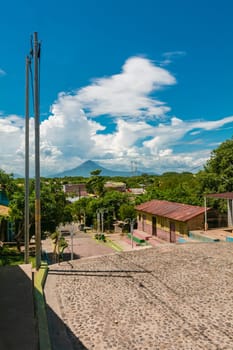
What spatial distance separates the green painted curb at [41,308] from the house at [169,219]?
487 inches

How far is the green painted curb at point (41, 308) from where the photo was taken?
5510 millimetres

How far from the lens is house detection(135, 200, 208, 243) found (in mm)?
20406

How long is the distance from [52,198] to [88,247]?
763 cm

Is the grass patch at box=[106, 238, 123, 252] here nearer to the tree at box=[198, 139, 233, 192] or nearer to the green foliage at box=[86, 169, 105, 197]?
the tree at box=[198, 139, 233, 192]

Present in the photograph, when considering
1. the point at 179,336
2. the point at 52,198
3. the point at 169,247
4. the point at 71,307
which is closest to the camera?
the point at 179,336

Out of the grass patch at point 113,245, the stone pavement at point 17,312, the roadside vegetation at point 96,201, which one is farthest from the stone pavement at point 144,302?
the grass patch at point 113,245

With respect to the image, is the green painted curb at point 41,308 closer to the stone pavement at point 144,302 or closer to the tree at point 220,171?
the stone pavement at point 144,302

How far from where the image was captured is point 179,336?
20.6ft

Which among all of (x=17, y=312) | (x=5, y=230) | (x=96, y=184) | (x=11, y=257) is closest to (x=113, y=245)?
(x=5, y=230)

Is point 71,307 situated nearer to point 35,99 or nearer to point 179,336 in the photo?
point 179,336

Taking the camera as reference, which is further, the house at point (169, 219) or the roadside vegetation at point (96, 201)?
the house at point (169, 219)

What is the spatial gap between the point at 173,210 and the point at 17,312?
57.7 ft

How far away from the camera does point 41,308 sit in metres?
7.05

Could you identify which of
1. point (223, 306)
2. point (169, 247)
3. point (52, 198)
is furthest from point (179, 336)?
point (52, 198)
